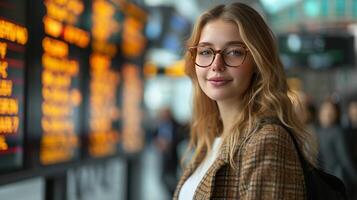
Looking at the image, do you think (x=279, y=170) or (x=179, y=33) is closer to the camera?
(x=279, y=170)

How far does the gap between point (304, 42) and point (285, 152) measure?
23.3 feet

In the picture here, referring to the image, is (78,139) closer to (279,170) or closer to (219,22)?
(219,22)

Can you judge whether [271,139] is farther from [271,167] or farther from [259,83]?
[259,83]

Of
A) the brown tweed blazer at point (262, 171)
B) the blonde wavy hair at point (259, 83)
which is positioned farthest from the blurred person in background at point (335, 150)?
the brown tweed blazer at point (262, 171)

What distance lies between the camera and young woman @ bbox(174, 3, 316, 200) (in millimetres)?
1619

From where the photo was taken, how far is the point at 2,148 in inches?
106

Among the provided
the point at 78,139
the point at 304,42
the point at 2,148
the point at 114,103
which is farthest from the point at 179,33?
the point at 2,148

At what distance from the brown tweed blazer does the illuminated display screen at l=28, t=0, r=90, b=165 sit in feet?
5.21

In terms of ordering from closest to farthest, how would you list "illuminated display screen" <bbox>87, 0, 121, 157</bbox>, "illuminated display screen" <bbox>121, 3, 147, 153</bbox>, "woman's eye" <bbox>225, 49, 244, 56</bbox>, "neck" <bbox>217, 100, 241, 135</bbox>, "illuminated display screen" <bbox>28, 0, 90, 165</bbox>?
1. "woman's eye" <bbox>225, 49, 244, 56</bbox>
2. "neck" <bbox>217, 100, 241, 135</bbox>
3. "illuminated display screen" <bbox>28, 0, 90, 165</bbox>
4. "illuminated display screen" <bbox>87, 0, 121, 157</bbox>
5. "illuminated display screen" <bbox>121, 3, 147, 153</bbox>

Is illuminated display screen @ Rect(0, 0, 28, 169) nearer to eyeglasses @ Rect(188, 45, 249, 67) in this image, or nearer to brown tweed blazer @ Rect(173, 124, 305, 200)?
eyeglasses @ Rect(188, 45, 249, 67)

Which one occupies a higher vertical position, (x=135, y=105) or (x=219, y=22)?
(x=219, y=22)

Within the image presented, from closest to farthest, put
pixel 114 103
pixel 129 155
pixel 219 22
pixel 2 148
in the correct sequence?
1. pixel 219 22
2. pixel 2 148
3. pixel 114 103
4. pixel 129 155

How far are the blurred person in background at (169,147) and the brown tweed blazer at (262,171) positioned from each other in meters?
5.34

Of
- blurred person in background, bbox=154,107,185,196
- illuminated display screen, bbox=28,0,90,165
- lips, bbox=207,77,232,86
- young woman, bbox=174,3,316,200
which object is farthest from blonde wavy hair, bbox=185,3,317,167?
blurred person in background, bbox=154,107,185,196
